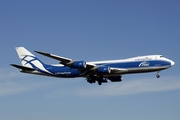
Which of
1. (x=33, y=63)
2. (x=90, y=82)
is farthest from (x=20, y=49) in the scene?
(x=90, y=82)

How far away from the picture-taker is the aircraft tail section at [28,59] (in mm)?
76750

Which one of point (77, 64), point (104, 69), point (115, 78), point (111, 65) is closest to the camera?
point (77, 64)

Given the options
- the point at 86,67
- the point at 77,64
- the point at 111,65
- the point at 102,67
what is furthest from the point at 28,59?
the point at 111,65

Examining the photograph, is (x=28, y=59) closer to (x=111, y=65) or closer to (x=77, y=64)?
(x=77, y=64)

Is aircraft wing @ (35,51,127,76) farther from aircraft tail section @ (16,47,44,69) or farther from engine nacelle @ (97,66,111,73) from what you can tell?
aircraft tail section @ (16,47,44,69)

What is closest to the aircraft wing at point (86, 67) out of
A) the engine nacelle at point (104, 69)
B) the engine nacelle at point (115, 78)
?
the engine nacelle at point (104, 69)

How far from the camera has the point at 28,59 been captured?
7875cm

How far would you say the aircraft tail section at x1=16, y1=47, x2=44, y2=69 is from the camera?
76.8 meters

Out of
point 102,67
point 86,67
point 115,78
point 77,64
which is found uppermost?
Answer: point 77,64

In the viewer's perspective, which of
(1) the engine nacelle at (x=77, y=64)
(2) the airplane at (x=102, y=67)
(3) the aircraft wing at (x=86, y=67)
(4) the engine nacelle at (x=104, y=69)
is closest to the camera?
(3) the aircraft wing at (x=86, y=67)

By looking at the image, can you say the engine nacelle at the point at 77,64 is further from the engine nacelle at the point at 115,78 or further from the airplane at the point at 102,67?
the engine nacelle at the point at 115,78

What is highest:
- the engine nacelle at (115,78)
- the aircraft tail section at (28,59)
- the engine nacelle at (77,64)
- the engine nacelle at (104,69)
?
the aircraft tail section at (28,59)

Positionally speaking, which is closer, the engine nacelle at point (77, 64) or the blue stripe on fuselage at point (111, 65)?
the engine nacelle at point (77, 64)

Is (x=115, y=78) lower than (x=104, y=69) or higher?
lower
